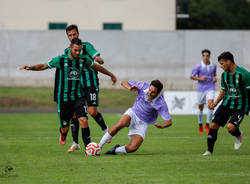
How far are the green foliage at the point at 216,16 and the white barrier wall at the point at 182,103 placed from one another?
35804 mm

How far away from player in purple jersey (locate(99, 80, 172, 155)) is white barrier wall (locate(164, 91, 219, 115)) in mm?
12108

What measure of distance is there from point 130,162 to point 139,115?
4.80ft

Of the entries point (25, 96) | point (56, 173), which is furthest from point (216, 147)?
point (25, 96)

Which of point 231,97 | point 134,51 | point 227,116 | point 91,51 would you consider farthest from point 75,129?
point 134,51

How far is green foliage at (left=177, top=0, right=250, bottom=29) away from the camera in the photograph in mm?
64875

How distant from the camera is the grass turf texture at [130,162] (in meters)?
8.12

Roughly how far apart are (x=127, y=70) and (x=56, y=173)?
19656 mm

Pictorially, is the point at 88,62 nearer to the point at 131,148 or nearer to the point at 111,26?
the point at 131,148

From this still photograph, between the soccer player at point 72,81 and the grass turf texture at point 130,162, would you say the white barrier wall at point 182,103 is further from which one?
the soccer player at point 72,81

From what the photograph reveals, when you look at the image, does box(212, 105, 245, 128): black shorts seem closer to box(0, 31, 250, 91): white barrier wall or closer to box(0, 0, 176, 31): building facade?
box(0, 31, 250, 91): white barrier wall

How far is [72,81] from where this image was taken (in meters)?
10.7

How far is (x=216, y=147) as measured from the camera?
12477mm

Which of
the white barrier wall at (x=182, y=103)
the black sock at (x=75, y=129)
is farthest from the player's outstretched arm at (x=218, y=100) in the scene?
the white barrier wall at (x=182, y=103)

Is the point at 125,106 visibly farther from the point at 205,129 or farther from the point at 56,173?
the point at 56,173
